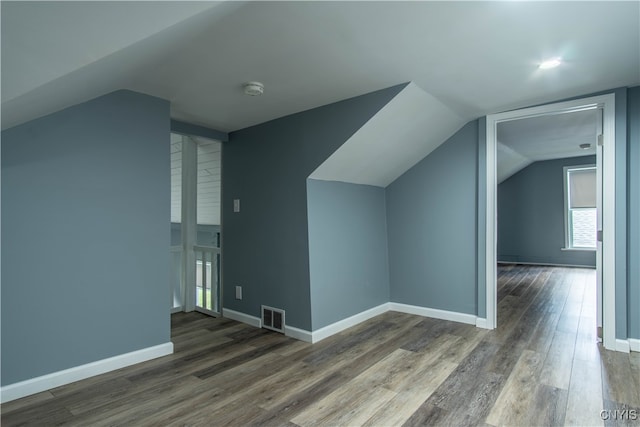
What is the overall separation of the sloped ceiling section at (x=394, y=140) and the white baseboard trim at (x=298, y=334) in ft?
4.64

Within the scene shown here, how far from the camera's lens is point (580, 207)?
22.9ft

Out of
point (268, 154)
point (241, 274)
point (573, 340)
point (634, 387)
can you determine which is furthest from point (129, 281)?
point (573, 340)

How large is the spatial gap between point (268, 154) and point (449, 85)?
69.9 inches

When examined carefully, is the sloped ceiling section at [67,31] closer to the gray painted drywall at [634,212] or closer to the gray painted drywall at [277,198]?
the gray painted drywall at [277,198]

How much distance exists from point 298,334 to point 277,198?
1295 millimetres

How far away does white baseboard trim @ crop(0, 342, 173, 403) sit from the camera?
2035mm

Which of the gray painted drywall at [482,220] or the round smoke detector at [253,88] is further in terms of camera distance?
the gray painted drywall at [482,220]

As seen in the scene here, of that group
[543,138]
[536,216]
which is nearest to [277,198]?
[543,138]

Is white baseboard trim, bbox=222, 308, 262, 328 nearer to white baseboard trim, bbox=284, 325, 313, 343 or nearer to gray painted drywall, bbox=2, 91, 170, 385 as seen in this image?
white baseboard trim, bbox=284, 325, 313, 343

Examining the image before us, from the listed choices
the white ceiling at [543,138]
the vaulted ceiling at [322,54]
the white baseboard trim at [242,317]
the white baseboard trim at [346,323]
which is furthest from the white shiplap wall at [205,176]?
the white ceiling at [543,138]

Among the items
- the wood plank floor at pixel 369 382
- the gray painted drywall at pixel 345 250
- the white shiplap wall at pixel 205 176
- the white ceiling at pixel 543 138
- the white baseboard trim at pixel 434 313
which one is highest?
the white ceiling at pixel 543 138

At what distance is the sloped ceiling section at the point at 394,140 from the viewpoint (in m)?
2.78

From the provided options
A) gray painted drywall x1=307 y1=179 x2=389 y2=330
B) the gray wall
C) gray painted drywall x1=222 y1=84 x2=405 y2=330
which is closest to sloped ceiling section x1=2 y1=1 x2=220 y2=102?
gray painted drywall x1=222 y1=84 x2=405 y2=330

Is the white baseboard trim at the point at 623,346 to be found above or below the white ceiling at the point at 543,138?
below
